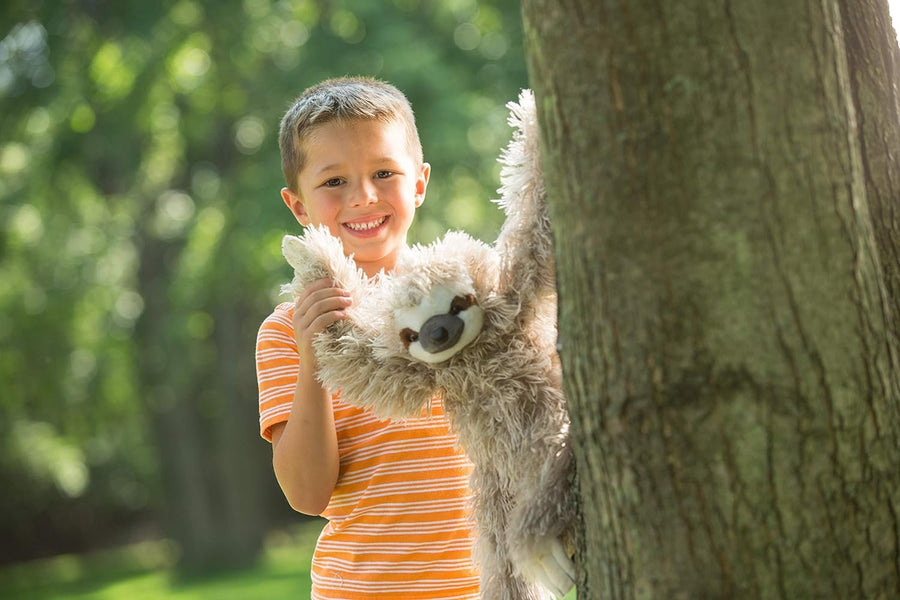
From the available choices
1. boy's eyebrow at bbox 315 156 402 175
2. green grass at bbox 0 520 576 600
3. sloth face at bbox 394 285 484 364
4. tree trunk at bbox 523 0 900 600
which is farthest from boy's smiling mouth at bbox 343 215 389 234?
green grass at bbox 0 520 576 600

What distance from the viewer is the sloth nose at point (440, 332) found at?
1724mm

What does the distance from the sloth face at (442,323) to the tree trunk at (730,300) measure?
378 mm

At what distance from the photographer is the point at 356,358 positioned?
184 cm

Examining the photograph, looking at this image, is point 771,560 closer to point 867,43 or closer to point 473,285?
point 473,285

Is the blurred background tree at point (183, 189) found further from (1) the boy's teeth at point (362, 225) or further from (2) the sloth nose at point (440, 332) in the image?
(2) the sloth nose at point (440, 332)

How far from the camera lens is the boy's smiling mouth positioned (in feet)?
7.39

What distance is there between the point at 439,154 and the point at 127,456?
13414mm

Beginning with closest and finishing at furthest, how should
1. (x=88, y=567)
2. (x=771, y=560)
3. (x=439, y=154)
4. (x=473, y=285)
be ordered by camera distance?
(x=771, y=560) → (x=473, y=285) → (x=439, y=154) → (x=88, y=567)

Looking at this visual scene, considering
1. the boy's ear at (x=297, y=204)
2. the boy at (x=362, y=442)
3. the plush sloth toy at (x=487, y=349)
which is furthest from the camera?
the boy's ear at (x=297, y=204)

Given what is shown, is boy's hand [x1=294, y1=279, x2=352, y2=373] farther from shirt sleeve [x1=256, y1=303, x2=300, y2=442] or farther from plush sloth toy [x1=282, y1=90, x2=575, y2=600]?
shirt sleeve [x1=256, y1=303, x2=300, y2=442]

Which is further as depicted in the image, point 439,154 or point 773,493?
point 439,154

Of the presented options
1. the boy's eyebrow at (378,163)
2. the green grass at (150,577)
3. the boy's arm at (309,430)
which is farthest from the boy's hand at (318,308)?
the green grass at (150,577)

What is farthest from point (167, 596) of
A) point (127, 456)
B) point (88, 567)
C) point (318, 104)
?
point (318, 104)

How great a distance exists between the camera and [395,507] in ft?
7.11
